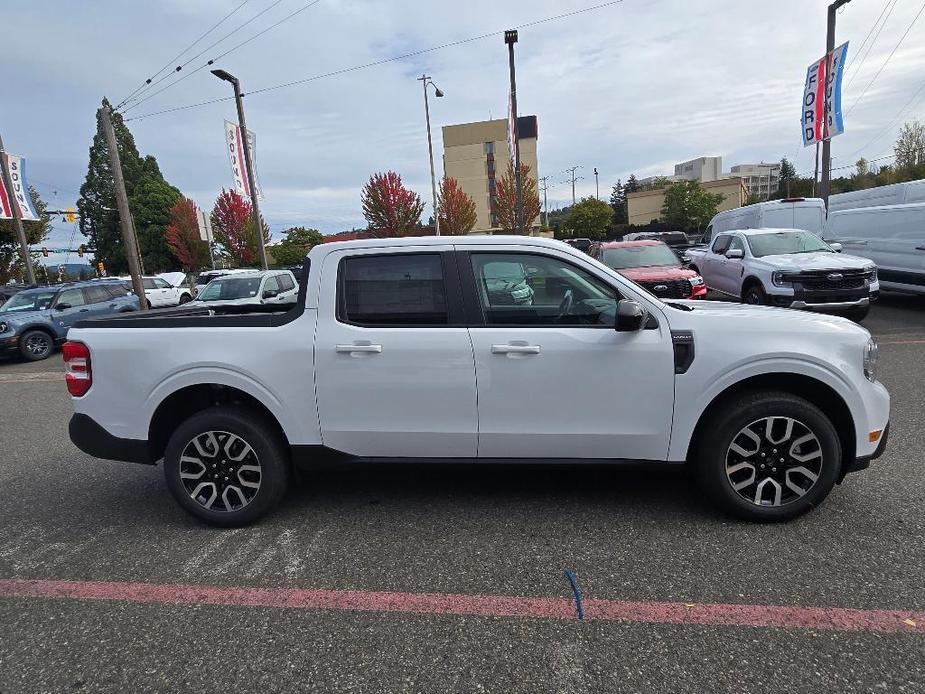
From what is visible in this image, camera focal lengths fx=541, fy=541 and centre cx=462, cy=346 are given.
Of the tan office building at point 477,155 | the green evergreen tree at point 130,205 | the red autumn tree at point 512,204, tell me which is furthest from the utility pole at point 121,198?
the tan office building at point 477,155

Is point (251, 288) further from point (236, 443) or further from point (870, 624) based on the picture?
point (870, 624)

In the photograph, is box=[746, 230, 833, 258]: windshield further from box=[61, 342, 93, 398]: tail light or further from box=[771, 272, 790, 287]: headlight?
box=[61, 342, 93, 398]: tail light

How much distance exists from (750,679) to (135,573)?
10.3 feet

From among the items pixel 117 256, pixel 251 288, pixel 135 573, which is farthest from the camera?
pixel 117 256

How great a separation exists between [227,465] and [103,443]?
33.3 inches

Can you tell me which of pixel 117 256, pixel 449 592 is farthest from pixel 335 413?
pixel 117 256

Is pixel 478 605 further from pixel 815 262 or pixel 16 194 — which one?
pixel 16 194

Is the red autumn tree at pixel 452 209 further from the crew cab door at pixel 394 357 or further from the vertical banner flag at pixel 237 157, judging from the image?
the crew cab door at pixel 394 357

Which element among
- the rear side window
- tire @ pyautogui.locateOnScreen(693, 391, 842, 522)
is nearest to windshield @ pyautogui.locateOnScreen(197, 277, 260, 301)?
the rear side window

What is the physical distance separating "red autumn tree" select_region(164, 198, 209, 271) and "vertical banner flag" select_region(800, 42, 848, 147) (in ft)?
154

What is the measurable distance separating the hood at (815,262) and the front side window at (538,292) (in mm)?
7721

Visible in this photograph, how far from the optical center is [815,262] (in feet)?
30.7

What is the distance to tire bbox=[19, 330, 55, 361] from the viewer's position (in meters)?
12.0

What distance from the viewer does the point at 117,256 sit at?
61000mm
